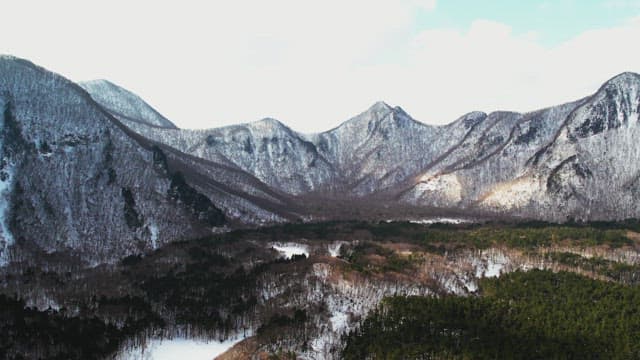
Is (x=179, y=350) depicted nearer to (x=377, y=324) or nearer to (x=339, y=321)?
(x=339, y=321)

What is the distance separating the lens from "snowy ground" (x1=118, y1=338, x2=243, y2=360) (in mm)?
159000

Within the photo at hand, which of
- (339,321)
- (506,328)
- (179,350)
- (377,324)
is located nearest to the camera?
(506,328)

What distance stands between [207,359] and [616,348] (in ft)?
374

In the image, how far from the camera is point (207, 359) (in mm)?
160000

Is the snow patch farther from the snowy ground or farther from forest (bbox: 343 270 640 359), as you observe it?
the snowy ground

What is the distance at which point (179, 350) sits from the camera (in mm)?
166250


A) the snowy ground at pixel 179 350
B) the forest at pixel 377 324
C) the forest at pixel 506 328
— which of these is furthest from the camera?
the snowy ground at pixel 179 350

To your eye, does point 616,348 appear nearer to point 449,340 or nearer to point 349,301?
point 449,340

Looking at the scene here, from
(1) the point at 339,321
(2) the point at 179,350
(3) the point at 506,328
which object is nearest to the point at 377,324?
(1) the point at 339,321

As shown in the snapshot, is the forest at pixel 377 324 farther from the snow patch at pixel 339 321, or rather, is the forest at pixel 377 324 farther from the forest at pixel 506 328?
the snow patch at pixel 339 321

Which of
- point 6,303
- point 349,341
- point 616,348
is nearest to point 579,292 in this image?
point 616,348

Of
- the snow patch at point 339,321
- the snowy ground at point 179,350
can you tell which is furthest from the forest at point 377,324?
the snowy ground at point 179,350

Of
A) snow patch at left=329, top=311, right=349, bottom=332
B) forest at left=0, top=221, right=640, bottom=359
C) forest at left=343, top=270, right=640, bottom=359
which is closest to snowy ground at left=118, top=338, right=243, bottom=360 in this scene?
forest at left=0, top=221, right=640, bottom=359

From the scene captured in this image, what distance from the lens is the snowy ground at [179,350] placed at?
159000 mm
